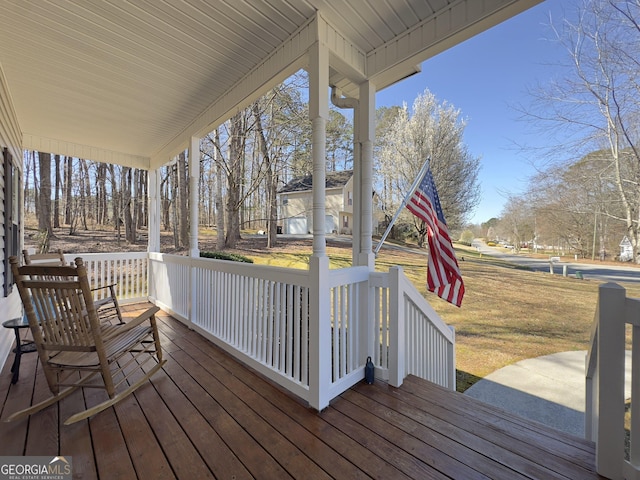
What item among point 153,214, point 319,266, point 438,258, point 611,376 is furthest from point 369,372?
point 153,214

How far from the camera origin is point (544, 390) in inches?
147

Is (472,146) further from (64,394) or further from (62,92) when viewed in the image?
(64,394)

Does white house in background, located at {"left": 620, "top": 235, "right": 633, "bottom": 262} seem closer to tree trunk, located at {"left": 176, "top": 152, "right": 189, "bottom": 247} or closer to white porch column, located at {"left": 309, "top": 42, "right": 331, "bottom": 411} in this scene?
white porch column, located at {"left": 309, "top": 42, "right": 331, "bottom": 411}

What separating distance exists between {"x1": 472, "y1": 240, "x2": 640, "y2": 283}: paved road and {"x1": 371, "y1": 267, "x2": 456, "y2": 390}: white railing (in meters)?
2.44

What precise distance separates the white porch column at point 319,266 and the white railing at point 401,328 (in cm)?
55

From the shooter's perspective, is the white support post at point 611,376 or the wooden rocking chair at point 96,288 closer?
the white support post at point 611,376

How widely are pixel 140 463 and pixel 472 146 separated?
962 centimetres

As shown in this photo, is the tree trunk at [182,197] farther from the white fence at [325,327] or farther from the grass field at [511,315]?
the white fence at [325,327]

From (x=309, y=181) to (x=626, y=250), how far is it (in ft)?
28.6

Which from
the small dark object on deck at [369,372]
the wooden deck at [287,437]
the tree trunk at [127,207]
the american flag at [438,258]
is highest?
the tree trunk at [127,207]

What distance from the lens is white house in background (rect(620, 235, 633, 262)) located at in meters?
2.93

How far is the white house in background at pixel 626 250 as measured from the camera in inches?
115

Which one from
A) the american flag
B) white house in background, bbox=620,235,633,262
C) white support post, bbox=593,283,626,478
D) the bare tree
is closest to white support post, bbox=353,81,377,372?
the american flag

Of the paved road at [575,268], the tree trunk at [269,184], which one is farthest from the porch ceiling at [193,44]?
the tree trunk at [269,184]
